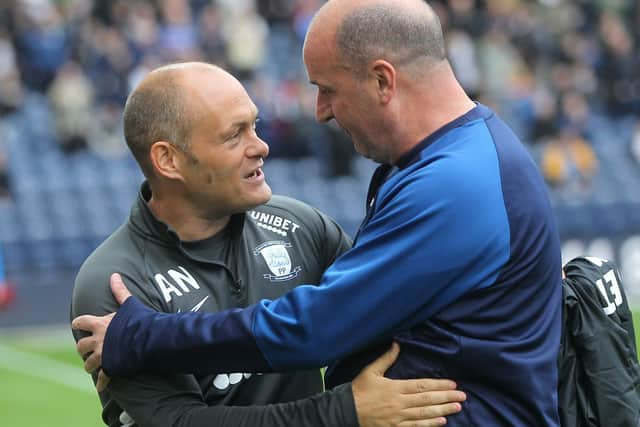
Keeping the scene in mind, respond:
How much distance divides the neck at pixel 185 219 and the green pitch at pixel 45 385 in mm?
5869

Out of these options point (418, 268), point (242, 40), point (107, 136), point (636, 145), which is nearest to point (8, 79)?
point (107, 136)

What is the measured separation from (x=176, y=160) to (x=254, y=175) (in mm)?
234

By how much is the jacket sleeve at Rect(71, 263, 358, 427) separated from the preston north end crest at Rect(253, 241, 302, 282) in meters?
0.46

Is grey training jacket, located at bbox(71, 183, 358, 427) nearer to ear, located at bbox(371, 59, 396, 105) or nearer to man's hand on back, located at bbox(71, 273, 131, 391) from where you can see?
man's hand on back, located at bbox(71, 273, 131, 391)

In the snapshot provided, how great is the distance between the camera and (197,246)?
362cm

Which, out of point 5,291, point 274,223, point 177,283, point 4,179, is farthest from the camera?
point 4,179

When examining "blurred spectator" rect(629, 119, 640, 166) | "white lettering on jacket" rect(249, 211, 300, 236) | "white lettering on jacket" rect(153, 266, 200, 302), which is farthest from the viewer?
"blurred spectator" rect(629, 119, 640, 166)

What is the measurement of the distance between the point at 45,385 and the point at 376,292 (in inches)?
319

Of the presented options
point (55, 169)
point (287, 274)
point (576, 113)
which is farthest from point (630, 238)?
point (287, 274)

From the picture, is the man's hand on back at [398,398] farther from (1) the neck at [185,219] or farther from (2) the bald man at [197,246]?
(1) the neck at [185,219]

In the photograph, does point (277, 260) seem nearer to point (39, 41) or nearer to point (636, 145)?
point (39, 41)

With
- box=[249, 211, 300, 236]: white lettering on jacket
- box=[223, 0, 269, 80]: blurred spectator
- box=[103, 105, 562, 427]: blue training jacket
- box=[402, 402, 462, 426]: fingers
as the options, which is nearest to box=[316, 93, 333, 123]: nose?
box=[103, 105, 562, 427]: blue training jacket

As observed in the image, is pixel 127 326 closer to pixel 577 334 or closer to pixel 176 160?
pixel 176 160

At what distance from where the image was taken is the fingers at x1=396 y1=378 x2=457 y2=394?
10.1 ft
